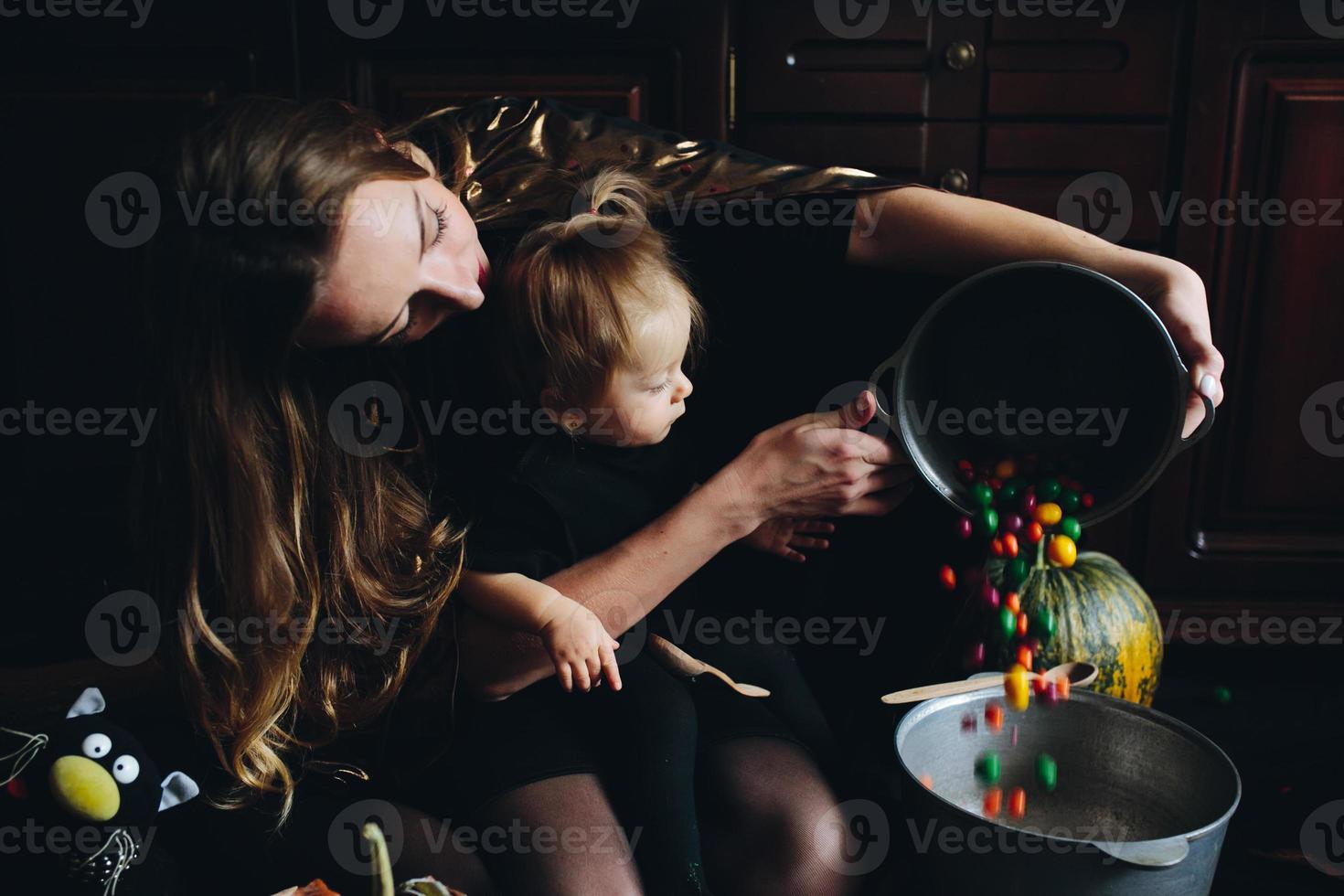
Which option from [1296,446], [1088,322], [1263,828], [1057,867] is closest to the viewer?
[1057,867]

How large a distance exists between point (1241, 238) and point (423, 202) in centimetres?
111

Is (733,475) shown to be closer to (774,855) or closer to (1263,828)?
(774,855)

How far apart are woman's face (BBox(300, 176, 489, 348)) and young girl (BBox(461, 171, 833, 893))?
61 millimetres

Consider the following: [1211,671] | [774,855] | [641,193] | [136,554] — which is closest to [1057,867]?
[774,855]

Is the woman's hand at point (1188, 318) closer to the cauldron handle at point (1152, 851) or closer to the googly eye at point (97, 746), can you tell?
the cauldron handle at point (1152, 851)

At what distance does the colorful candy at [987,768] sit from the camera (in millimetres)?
963

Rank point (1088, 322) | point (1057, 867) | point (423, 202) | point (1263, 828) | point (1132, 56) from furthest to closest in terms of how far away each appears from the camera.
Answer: point (1132, 56) → point (1263, 828) → point (1088, 322) → point (423, 202) → point (1057, 867)

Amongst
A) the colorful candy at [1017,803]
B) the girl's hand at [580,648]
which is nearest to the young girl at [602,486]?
the girl's hand at [580,648]

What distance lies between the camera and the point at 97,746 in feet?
2.79

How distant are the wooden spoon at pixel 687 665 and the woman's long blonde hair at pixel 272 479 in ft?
0.66

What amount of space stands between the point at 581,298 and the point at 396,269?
0.15 meters

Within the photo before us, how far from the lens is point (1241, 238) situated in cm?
140

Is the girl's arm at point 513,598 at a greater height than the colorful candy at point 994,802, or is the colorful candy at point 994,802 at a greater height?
the girl's arm at point 513,598

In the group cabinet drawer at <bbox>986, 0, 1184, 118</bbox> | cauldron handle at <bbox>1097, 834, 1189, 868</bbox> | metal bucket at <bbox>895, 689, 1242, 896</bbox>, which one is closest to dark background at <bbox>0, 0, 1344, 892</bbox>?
cabinet drawer at <bbox>986, 0, 1184, 118</bbox>
